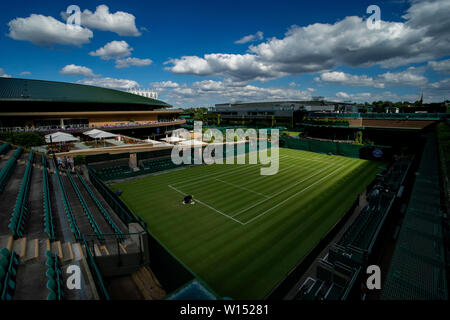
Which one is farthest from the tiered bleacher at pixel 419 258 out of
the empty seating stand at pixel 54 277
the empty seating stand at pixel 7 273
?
the empty seating stand at pixel 7 273

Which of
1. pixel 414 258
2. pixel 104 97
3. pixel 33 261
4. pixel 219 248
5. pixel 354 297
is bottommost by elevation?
pixel 219 248

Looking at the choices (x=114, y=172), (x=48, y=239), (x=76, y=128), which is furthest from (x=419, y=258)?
(x=76, y=128)

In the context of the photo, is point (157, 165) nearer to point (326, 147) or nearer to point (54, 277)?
point (54, 277)

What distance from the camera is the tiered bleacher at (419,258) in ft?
22.6

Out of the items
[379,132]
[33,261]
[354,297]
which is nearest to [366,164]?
[379,132]

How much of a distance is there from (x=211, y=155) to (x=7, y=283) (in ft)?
91.0

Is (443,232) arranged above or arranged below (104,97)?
below

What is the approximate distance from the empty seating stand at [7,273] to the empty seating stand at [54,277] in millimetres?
746

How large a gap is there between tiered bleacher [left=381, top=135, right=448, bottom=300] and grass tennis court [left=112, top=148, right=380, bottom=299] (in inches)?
169

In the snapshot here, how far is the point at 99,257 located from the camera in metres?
8.98

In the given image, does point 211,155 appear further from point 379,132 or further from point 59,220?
point 379,132

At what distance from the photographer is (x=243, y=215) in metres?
15.9
